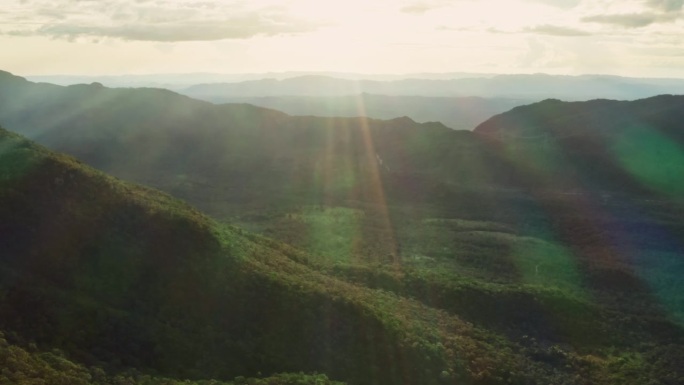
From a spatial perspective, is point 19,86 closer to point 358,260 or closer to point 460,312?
point 358,260

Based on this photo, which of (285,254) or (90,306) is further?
(285,254)

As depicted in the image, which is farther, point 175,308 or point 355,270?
point 355,270

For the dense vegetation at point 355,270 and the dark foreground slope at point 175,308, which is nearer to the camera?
the dark foreground slope at point 175,308

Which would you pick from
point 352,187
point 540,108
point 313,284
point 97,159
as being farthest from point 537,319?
point 540,108

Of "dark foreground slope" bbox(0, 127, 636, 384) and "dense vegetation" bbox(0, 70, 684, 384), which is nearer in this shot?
"dark foreground slope" bbox(0, 127, 636, 384)

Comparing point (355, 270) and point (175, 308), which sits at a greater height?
point (175, 308)
